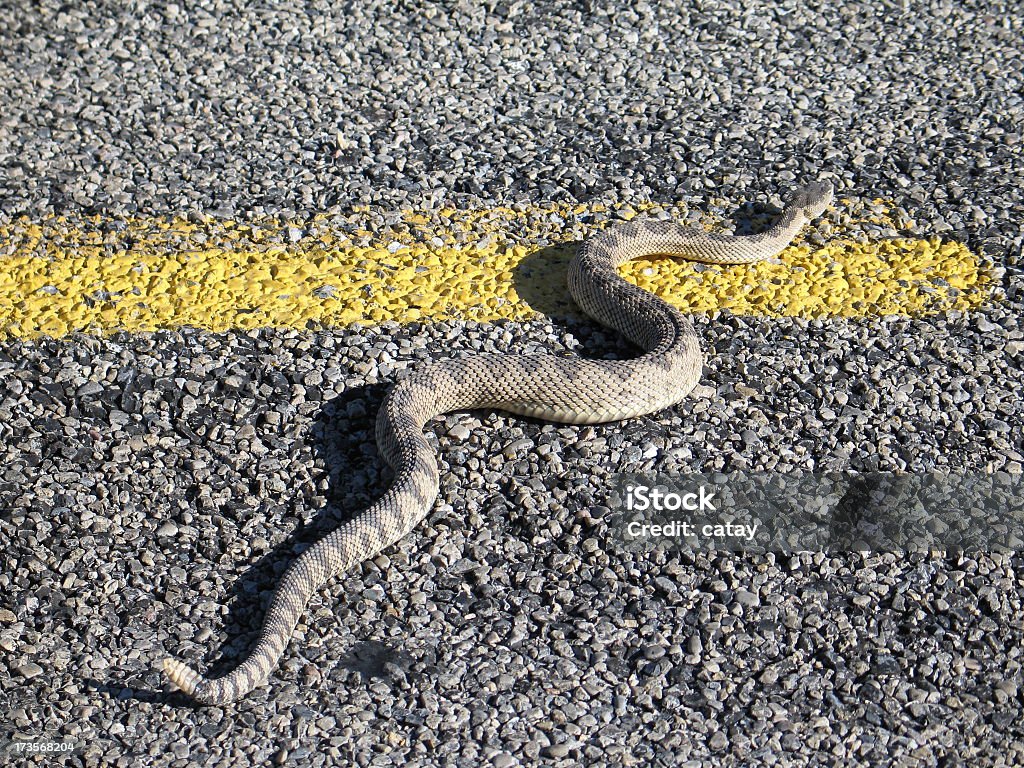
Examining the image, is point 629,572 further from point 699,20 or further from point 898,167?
point 699,20

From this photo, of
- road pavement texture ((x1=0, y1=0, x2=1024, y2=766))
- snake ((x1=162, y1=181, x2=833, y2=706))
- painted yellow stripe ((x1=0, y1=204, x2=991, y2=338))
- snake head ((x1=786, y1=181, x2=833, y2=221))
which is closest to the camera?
road pavement texture ((x1=0, y1=0, x2=1024, y2=766))

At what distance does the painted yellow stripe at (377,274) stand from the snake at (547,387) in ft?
0.49

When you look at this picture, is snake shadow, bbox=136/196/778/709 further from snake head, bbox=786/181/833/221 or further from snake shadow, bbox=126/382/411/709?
snake head, bbox=786/181/833/221

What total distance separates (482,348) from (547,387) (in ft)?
1.69

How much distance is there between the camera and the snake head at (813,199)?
649cm

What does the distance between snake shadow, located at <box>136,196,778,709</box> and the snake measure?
79mm

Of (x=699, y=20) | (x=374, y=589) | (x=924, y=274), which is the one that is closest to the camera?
(x=374, y=589)

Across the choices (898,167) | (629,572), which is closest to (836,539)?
(629,572)

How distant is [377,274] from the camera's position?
6.12 metres

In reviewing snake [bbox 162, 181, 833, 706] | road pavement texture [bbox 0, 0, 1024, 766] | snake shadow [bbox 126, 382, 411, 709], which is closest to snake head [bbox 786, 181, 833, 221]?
snake [bbox 162, 181, 833, 706]

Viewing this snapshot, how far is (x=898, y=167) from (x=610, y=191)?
1584 mm

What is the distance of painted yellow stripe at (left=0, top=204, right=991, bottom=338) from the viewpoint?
5.85 metres

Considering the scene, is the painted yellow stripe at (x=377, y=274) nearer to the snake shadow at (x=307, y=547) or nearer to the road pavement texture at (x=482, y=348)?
the road pavement texture at (x=482, y=348)

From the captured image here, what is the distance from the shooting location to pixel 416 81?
7500mm
